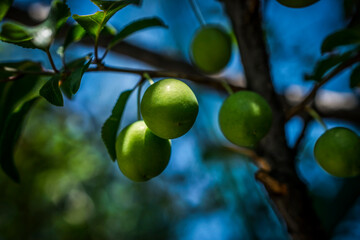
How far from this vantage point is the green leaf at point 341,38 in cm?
87

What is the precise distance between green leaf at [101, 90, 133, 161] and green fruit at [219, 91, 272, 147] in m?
0.28

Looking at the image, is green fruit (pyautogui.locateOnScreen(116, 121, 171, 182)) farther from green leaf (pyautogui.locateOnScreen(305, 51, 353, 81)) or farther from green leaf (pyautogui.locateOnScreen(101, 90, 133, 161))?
green leaf (pyautogui.locateOnScreen(305, 51, 353, 81))

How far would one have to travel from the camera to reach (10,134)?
0.91 m

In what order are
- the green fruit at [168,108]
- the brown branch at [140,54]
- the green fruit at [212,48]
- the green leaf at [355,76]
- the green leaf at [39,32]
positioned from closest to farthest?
the green fruit at [168,108] < the green leaf at [39,32] < the green leaf at [355,76] < the green fruit at [212,48] < the brown branch at [140,54]

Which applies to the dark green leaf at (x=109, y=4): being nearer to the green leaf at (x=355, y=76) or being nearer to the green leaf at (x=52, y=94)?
the green leaf at (x=52, y=94)

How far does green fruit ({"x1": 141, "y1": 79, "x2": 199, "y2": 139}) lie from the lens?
2.31ft

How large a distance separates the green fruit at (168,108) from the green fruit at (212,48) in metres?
0.62

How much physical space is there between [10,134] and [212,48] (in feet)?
2.66

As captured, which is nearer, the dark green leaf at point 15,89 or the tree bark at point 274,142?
the tree bark at point 274,142

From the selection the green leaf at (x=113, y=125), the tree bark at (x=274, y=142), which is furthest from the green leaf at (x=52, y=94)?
the tree bark at (x=274, y=142)

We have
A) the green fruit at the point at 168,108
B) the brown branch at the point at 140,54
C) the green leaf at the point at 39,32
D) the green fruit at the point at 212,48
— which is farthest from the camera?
the brown branch at the point at 140,54

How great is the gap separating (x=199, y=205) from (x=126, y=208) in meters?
0.80

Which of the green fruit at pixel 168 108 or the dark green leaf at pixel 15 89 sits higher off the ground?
the dark green leaf at pixel 15 89

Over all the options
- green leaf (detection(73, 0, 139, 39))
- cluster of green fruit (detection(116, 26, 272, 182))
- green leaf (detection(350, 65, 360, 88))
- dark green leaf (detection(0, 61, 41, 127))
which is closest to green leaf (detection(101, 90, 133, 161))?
cluster of green fruit (detection(116, 26, 272, 182))
